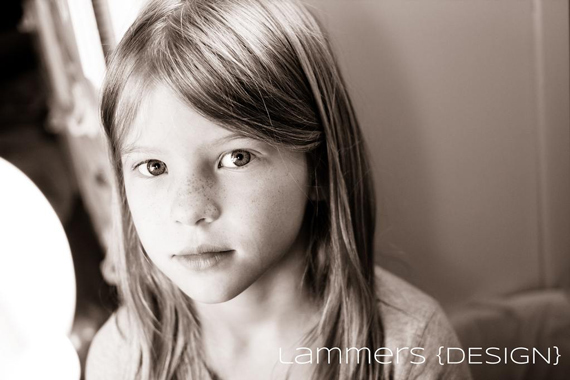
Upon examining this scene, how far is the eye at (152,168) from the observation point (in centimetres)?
53

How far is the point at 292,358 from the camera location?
0.65 meters

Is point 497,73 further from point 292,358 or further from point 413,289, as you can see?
point 292,358

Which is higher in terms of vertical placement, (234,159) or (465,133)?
(234,159)

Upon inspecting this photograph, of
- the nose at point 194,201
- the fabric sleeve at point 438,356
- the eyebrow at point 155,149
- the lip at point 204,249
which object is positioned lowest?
the fabric sleeve at point 438,356

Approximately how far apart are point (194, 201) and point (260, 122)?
9cm

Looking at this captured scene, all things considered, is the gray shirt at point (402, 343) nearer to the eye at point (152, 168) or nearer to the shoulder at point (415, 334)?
→ the shoulder at point (415, 334)

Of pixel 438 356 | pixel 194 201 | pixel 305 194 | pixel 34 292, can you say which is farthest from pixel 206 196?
pixel 438 356

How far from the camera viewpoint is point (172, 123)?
1.58 feet

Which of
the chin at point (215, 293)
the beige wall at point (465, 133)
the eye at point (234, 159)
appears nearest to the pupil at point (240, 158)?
the eye at point (234, 159)

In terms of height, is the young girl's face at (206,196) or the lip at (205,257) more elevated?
the young girl's face at (206,196)

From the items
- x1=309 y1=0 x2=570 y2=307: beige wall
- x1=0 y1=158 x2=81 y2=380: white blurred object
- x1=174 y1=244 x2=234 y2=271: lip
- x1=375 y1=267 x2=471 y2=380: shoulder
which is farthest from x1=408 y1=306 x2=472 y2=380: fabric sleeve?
x1=0 y1=158 x2=81 y2=380: white blurred object

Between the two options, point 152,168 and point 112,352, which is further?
point 112,352

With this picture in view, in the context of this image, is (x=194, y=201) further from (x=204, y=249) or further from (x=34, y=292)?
(x=34, y=292)

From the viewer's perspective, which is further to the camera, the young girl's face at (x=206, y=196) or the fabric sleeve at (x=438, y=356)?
the fabric sleeve at (x=438, y=356)
